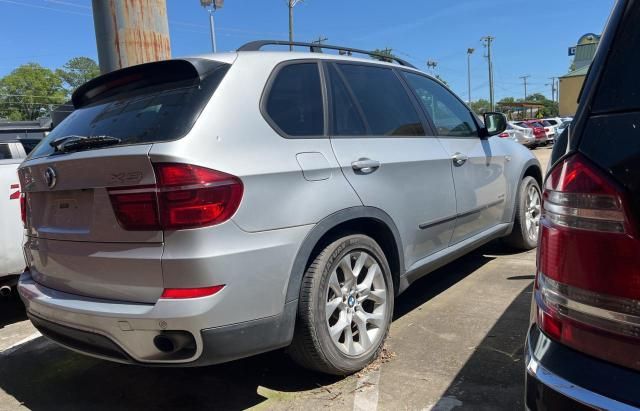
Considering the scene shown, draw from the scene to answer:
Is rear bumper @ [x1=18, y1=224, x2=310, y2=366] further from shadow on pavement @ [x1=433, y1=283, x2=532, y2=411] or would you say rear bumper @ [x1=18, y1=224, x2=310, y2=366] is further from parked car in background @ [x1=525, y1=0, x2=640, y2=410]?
parked car in background @ [x1=525, y1=0, x2=640, y2=410]

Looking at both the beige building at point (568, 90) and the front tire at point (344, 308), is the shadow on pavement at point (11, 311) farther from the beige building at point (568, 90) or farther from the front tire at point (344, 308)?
the beige building at point (568, 90)

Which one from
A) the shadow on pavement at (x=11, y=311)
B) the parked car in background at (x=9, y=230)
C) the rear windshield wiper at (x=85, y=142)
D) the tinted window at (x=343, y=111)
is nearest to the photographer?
the rear windshield wiper at (x=85, y=142)

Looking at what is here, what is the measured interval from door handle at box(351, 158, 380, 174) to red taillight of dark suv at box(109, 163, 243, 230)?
828mm

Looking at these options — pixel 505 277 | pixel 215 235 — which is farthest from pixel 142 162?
pixel 505 277

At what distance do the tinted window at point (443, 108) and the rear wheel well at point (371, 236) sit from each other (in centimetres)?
109

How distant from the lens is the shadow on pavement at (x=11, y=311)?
4.39 m

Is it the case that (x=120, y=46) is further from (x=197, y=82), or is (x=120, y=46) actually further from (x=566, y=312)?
(x=566, y=312)

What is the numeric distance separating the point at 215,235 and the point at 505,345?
1.99 meters

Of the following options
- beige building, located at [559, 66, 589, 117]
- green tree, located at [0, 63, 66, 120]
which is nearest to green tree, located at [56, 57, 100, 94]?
green tree, located at [0, 63, 66, 120]

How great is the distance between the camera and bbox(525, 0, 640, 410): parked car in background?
1262 millimetres

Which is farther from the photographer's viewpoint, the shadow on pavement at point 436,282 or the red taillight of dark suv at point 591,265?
the shadow on pavement at point 436,282

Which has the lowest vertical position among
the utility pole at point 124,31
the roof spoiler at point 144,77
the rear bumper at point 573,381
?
the rear bumper at point 573,381

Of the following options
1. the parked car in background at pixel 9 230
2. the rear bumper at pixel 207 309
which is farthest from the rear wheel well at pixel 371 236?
the parked car in background at pixel 9 230

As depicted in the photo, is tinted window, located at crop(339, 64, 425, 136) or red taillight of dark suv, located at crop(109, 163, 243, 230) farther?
tinted window, located at crop(339, 64, 425, 136)
